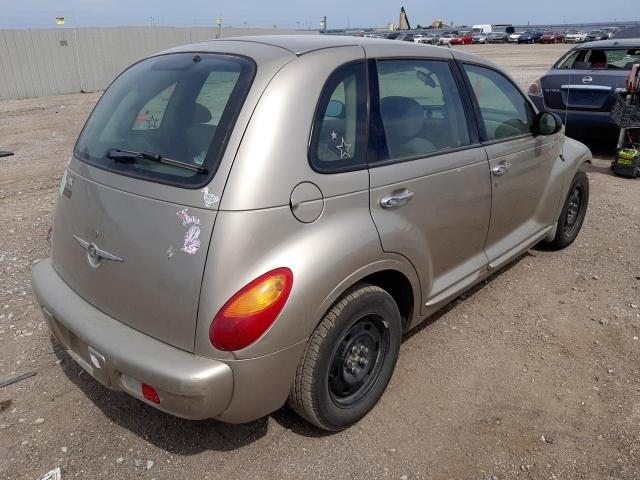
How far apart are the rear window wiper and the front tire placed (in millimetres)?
869

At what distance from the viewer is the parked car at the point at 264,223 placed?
6.99 feet

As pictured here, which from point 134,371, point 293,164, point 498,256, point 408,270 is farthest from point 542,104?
point 134,371

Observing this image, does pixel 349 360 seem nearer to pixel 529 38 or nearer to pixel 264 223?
pixel 264 223

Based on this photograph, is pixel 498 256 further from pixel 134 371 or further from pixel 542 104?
pixel 542 104

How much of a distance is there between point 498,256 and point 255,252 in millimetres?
2166

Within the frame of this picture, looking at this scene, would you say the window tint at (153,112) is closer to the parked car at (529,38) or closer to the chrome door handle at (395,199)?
the chrome door handle at (395,199)

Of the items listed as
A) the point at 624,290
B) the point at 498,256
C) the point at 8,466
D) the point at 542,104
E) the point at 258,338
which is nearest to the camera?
the point at 258,338

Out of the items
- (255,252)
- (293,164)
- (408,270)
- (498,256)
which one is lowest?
(498,256)

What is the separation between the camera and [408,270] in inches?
111

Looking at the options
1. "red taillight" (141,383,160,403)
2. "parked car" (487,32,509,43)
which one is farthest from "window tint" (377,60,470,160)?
"parked car" (487,32,509,43)

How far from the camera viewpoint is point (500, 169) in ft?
11.3

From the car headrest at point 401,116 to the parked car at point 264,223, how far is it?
0.01 metres

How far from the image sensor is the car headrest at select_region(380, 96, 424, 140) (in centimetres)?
279

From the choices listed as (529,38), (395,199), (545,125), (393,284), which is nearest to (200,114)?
(395,199)
